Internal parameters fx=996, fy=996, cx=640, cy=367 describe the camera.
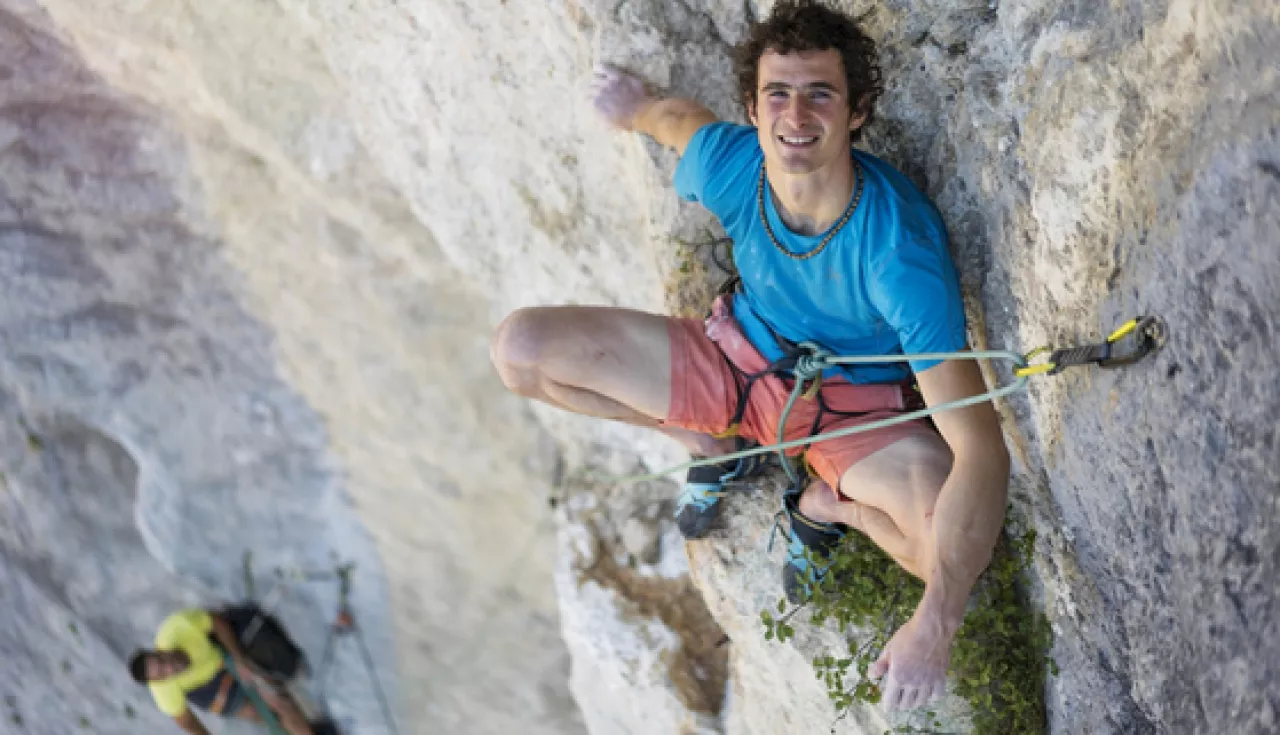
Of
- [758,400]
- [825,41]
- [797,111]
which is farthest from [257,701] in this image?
[825,41]

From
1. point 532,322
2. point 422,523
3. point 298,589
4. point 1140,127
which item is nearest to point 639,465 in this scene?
point 422,523

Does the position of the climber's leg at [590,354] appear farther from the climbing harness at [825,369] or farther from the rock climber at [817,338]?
the climbing harness at [825,369]

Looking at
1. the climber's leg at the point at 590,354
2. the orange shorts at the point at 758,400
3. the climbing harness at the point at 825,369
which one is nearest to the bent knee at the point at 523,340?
the climber's leg at the point at 590,354

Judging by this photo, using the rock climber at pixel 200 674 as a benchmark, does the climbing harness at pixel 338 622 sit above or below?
above

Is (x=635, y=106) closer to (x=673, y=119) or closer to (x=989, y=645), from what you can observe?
(x=673, y=119)

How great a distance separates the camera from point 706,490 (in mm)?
3318

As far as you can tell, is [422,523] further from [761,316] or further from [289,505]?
[761,316]

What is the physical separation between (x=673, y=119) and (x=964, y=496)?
136 cm

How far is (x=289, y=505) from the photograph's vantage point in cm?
598

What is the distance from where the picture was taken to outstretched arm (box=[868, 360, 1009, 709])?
2279mm

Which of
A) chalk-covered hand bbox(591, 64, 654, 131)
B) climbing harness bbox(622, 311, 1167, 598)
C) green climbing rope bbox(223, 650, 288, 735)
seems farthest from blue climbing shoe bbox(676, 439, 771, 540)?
green climbing rope bbox(223, 650, 288, 735)

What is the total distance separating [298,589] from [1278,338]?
225 inches

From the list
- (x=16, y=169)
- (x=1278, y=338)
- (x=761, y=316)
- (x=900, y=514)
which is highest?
(x=1278, y=338)

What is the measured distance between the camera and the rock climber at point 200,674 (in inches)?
224
